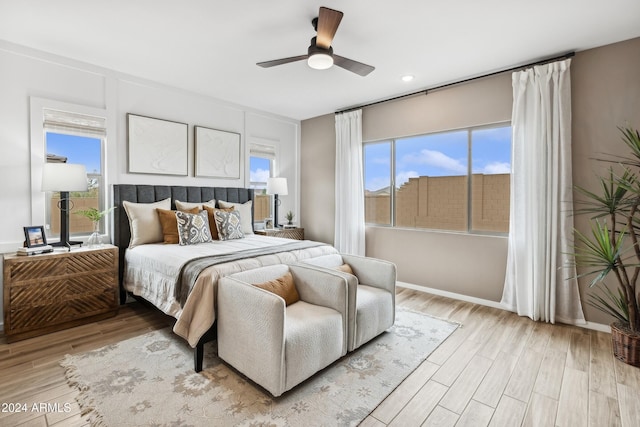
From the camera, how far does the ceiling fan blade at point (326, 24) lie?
2105 millimetres

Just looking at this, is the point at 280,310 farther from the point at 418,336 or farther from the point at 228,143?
the point at 228,143

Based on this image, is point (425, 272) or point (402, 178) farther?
point (402, 178)

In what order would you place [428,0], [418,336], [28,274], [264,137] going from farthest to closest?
[264,137]
[418,336]
[28,274]
[428,0]

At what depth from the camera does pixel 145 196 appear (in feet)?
12.4

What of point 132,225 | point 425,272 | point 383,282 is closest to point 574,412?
point 383,282

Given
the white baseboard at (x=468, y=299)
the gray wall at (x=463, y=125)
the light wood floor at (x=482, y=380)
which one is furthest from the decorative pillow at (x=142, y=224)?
the white baseboard at (x=468, y=299)

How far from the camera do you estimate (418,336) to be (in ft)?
9.40

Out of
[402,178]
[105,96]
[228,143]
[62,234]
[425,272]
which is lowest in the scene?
[425,272]

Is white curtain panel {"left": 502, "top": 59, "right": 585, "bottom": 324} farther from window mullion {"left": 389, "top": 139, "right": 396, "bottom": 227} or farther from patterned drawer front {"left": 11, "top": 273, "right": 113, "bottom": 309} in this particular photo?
patterned drawer front {"left": 11, "top": 273, "right": 113, "bottom": 309}

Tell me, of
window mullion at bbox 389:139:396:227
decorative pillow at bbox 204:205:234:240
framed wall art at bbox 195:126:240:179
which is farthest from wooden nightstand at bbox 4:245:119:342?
window mullion at bbox 389:139:396:227

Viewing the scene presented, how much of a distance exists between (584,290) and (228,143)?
4719 millimetres

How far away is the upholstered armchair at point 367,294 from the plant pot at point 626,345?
5.80 feet

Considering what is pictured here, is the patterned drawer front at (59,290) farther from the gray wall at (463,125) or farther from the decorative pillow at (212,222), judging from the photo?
the gray wall at (463,125)

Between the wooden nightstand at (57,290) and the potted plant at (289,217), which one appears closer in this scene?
the wooden nightstand at (57,290)
